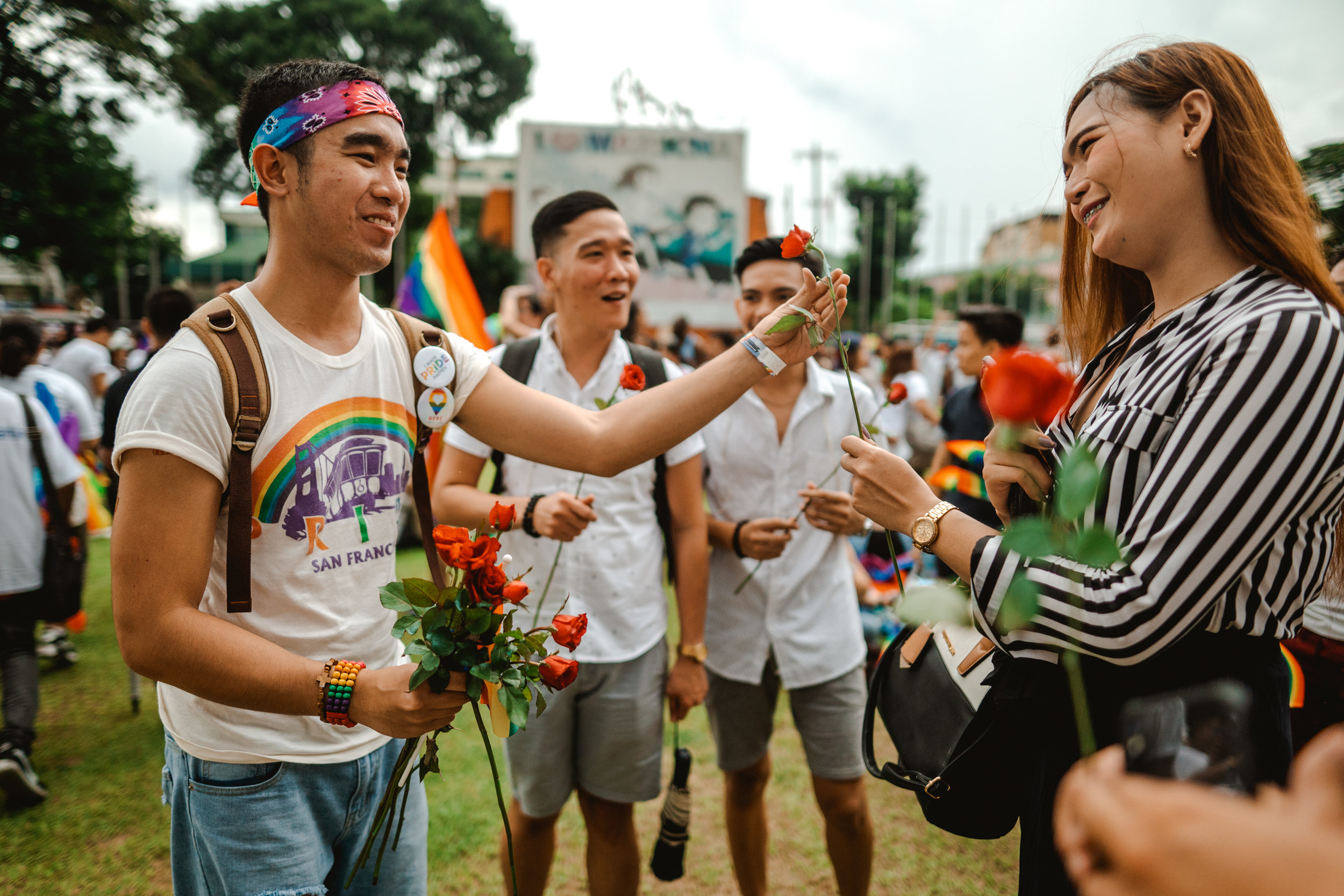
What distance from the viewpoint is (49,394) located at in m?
5.30

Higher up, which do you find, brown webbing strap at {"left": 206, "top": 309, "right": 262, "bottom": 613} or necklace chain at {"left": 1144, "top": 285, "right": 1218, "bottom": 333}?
necklace chain at {"left": 1144, "top": 285, "right": 1218, "bottom": 333}

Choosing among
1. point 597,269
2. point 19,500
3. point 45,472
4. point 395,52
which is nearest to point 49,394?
point 45,472

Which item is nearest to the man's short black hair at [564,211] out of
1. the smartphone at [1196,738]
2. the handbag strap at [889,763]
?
the handbag strap at [889,763]

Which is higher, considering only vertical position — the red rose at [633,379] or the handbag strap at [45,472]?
the red rose at [633,379]

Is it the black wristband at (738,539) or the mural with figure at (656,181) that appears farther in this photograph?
the mural with figure at (656,181)

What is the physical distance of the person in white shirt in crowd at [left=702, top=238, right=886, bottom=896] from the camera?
2.78 meters

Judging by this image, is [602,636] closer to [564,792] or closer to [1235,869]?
[564,792]

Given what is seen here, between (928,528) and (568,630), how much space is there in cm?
70

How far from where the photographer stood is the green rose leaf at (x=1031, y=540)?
0.90 m

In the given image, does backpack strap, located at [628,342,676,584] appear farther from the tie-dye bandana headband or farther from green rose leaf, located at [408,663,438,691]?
green rose leaf, located at [408,663,438,691]

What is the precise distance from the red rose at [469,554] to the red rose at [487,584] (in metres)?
0.01

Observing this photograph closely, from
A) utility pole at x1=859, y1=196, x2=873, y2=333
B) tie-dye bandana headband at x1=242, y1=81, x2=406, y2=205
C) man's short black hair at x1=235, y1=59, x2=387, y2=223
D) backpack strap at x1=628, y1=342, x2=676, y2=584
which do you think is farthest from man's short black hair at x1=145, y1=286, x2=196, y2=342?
utility pole at x1=859, y1=196, x2=873, y2=333

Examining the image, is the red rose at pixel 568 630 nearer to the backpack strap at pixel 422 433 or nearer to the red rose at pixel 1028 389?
the backpack strap at pixel 422 433

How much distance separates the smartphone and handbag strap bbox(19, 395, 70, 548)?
4959mm
